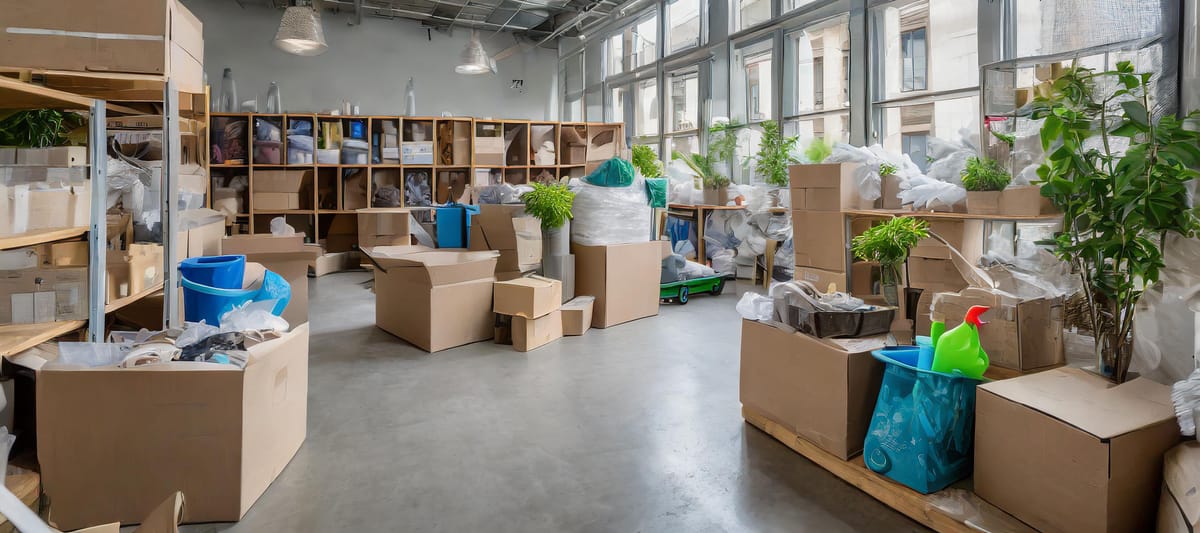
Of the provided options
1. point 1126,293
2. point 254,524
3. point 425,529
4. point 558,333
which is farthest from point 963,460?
point 558,333

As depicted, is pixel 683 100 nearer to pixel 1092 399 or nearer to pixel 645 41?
pixel 645 41

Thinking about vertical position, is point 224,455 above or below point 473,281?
below

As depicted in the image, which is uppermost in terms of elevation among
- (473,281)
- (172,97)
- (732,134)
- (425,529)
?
(732,134)

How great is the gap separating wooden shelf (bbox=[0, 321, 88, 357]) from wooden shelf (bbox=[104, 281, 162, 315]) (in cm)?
14

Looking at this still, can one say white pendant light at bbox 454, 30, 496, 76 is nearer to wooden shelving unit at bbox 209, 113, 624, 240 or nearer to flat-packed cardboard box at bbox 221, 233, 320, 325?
wooden shelving unit at bbox 209, 113, 624, 240

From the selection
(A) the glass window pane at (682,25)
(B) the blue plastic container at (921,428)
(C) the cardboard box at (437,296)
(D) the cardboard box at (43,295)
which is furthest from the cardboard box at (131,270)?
(A) the glass window pane at (682,25)

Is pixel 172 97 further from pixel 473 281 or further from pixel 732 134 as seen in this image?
pixel 732 134

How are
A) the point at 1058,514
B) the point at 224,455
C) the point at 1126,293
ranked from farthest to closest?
1. the point at 1126,293
2. the point at 224,455
3. the point at 1058,514

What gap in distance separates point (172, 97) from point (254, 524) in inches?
59.5

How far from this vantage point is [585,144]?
8.09m

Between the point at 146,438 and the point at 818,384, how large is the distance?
1.89m

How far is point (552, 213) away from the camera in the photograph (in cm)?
412

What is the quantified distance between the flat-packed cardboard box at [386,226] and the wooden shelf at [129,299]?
3.78m

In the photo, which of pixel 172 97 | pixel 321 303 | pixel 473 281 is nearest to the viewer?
pixel 172 97
